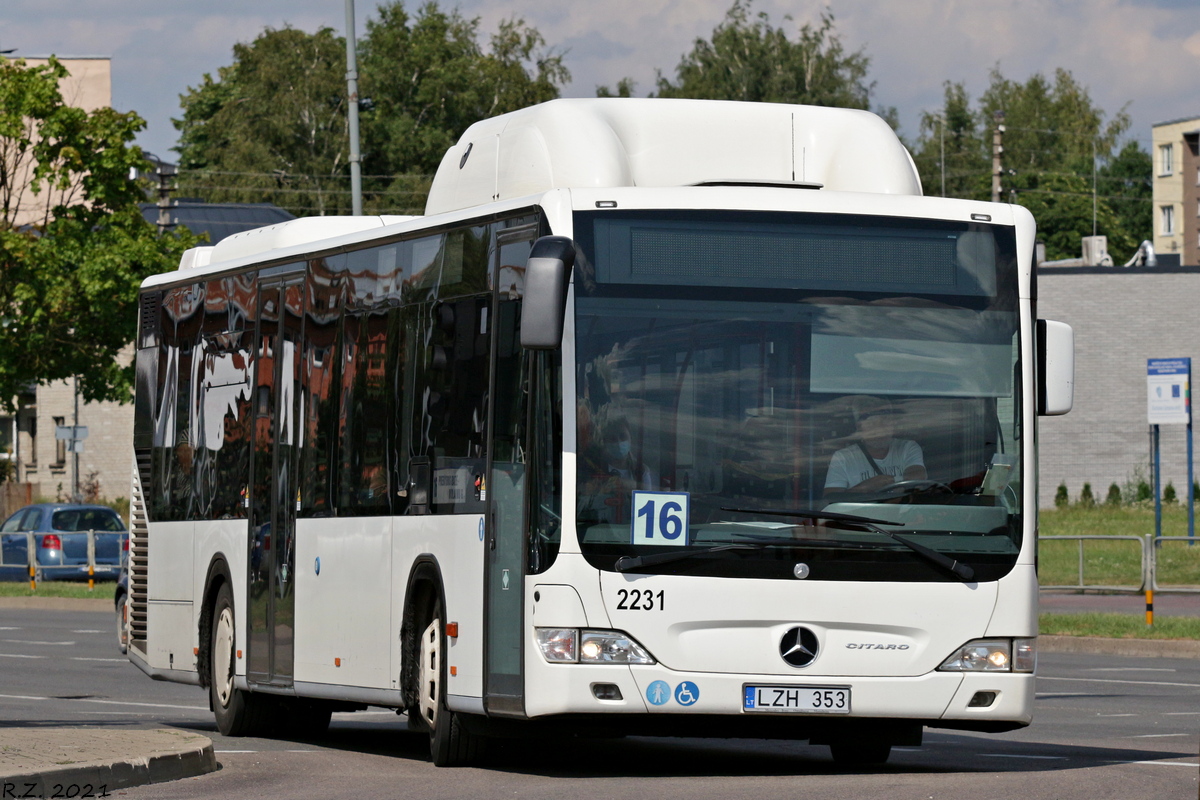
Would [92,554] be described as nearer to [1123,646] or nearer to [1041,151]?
[1123,646]

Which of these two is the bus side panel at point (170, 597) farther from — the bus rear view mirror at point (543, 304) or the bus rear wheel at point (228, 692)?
the bus rear view mirror at point (543, 304)

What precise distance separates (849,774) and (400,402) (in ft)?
10.7

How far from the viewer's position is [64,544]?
4141 cm

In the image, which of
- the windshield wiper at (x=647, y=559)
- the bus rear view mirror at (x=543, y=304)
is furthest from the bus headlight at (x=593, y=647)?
the bus rear view mirror at (x=543, y=304)

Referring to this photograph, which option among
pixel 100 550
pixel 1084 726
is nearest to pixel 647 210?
pixel 1084 726

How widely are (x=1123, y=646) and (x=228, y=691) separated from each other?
1262 centimetres

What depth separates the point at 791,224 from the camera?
11180 mm

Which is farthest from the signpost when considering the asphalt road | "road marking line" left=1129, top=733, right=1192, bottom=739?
"road marking line" left=1129, top=733, right=1192, bottom=739

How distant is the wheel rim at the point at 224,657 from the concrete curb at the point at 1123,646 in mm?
12396

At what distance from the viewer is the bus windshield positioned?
10.7 meters

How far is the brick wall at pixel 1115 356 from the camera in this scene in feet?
194

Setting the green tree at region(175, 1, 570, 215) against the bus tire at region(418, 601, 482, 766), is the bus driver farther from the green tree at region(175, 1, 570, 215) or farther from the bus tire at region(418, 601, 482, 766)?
the green tree at region(175, 1, 570, 215)

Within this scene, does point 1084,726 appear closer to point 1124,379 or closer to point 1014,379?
point 1014,379

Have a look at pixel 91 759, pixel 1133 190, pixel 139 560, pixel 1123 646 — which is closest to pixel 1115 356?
pixel 1123 646
